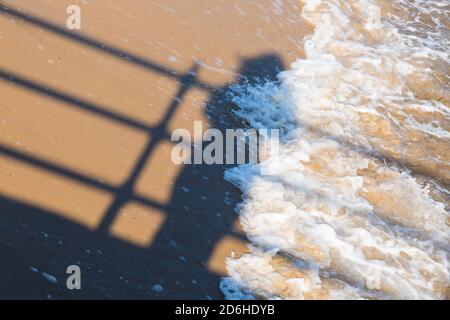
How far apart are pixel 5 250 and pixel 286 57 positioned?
4.22 meters

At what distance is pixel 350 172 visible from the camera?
19.9 feet

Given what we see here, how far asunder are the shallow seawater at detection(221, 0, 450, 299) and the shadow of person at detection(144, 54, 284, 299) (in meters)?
0.14

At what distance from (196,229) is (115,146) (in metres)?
1.02

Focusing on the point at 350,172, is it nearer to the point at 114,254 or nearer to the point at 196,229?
the point at 196,229

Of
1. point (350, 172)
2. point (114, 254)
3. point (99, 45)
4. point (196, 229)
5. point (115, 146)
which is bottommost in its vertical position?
point (114, 254)

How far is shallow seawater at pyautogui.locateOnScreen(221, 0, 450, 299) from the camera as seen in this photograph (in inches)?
196

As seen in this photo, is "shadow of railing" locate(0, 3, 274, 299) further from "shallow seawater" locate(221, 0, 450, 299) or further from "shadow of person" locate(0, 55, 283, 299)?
"shallow seawater" locate(221, 0, 450, 299)

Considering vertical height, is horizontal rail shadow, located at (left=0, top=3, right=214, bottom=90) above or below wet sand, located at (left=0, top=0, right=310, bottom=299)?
above

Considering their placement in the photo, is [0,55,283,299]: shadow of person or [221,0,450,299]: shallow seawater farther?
[221,0,450,299]: shallow seawater

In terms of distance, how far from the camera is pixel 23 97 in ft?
17.3

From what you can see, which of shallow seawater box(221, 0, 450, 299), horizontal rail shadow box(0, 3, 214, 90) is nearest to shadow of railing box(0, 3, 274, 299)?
shallow seawater box(221, 0, 450, 299)

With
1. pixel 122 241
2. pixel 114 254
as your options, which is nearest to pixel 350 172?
pixel 122 241

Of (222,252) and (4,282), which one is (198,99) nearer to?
(222,252)
